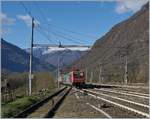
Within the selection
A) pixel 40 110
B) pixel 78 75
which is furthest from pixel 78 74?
pixel 40 110

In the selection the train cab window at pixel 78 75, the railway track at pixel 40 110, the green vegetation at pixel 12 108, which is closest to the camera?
the railway track at pixel 40 110

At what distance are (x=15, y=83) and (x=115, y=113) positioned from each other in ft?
198

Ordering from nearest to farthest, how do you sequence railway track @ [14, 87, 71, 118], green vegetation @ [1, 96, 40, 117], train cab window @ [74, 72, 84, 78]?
railway track @ [14, 87, 71, 118] < green vegetation @ [1, 96, 40, 117] < train cab window @ [74, 72, 84, 78]

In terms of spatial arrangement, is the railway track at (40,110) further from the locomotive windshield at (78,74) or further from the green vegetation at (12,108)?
the locomotive windshield at (78,74)

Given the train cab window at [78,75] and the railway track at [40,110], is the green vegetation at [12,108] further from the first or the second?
the train cab window at [78,75]

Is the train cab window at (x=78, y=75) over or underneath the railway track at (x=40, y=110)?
over

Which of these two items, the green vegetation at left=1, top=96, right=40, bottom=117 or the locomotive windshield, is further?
the locomotive windshield

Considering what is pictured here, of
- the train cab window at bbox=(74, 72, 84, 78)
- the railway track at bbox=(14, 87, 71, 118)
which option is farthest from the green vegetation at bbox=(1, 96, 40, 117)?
the train cab window at bbox=(74, 72, 84, 78)

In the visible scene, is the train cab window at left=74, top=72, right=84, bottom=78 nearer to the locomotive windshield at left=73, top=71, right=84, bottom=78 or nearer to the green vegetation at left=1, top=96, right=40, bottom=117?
the locomotive windshield at left=73, top=71, right=84, bottom=78

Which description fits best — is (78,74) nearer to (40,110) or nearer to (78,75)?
(78,75)

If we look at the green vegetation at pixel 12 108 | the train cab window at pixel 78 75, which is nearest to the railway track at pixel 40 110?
the green vegetation at pixel 12 108

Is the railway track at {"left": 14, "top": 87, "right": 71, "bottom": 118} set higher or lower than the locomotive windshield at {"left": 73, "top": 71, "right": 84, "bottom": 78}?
lower

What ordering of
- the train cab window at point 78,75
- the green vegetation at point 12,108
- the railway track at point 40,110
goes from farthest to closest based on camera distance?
the train cab window at point 78,75 → the green vegetation at point 12,108 → the railway track at point 40,110

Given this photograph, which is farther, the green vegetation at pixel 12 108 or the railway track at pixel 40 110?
the green vegetation at pixel 12 108
